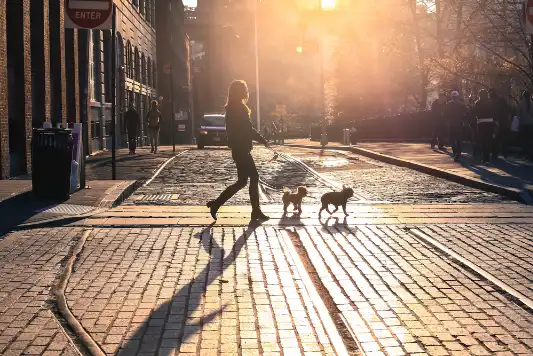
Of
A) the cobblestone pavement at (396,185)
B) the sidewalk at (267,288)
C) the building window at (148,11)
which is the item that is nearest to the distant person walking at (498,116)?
the cobblestone pavement at (396,185)

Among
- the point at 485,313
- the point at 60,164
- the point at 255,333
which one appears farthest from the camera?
the point at 60,164

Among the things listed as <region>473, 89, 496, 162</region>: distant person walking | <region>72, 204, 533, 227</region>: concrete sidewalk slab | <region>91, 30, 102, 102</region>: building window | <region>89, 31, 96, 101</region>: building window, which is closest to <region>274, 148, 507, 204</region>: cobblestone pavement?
<region>72, 204, 533, 227</region>: concrete sidewalk slab

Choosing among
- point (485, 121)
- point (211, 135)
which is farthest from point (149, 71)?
point (485, 121)

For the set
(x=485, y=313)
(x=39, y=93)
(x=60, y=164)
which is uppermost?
(x=39, y=93)

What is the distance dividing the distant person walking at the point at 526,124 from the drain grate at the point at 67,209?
13.3 m

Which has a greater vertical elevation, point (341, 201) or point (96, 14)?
point (96, 14)

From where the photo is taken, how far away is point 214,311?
18.2ft

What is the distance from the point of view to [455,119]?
2220 cm

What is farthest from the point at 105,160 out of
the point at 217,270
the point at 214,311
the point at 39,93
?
the point at 214,311

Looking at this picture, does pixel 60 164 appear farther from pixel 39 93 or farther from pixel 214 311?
pixel 39 93

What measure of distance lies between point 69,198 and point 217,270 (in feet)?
18.6

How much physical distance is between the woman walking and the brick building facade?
7300 mm

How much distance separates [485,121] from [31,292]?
50.7 feet

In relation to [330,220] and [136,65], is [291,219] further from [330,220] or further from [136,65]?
[136,65]
